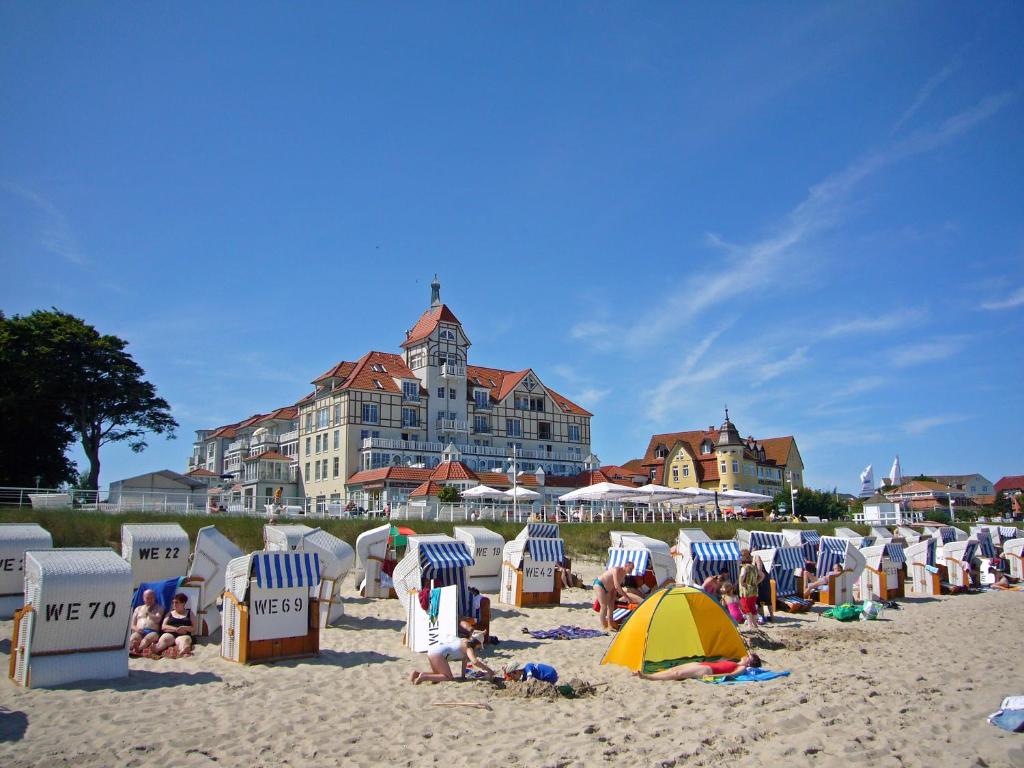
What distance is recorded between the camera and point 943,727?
23.5 ft

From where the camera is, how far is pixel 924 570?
20.3 meters

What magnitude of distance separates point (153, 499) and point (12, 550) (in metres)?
15.6

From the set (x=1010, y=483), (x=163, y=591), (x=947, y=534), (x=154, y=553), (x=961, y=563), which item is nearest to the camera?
(x=163, y=591)

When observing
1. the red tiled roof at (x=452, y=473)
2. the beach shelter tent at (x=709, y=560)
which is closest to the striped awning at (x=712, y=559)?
the beach shelter tent at (x=709, y=560)

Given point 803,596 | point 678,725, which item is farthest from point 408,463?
point 678,725

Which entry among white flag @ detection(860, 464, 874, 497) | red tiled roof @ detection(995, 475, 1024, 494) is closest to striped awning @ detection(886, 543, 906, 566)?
white flag @ detection(860, 464, 874, 497)

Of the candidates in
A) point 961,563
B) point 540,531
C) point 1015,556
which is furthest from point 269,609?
point 1015,556

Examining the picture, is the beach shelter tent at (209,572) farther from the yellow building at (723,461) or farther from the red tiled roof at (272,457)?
Result: the yellow building at (723,461)

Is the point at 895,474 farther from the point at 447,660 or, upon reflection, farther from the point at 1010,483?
the point at 447,660

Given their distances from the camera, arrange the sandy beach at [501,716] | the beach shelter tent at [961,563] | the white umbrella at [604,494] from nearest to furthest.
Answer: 1. the sandy beach at [501,716]
2. the beach shelter tent at [961,563]
3. the white umbrella at [604,494]

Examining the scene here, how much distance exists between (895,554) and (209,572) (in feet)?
52.8

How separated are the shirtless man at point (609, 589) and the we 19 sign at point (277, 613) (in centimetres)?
515

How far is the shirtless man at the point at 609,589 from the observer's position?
13.0m

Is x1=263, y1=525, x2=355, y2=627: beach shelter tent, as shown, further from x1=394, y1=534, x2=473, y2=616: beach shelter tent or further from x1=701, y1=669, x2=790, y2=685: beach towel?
x1=701, y1=669, x2=790, y2=685: beach towel
